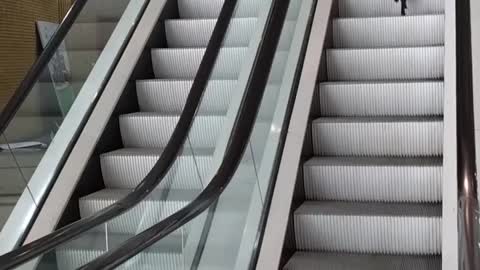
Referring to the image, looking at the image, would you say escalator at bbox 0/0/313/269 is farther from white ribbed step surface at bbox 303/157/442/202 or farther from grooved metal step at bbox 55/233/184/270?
white ribbed step surface at bbox 303/157/442/202

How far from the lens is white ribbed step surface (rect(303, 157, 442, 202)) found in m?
3.73

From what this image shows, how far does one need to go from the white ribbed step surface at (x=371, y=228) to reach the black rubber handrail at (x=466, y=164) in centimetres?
100

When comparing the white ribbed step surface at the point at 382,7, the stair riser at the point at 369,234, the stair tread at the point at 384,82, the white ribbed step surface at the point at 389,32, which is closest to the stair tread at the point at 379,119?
the stair tread at the point at 384,82

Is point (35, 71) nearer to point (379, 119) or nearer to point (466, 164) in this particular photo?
point (379, 119)

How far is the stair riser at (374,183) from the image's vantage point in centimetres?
373

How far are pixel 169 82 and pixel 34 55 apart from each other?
9.23ft

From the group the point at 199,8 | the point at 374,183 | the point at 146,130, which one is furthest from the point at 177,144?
the point at 199,8

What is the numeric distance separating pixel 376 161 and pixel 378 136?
0.23 metres

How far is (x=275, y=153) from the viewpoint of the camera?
12.3 ft

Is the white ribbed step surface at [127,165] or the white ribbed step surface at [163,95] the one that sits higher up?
the white ribbed step surface at [163,95]

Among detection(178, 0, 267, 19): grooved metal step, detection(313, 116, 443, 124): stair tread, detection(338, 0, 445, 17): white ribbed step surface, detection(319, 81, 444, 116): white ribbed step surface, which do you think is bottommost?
detection(313, 116, 443, 124): stair tread

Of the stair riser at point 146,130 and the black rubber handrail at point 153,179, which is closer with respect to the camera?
the black rubber handrail at point 153,179

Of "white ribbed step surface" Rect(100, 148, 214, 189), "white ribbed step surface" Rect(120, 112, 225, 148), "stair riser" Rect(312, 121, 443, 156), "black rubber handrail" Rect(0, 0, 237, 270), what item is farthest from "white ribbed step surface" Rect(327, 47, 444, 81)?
"white ribbed step surface" Rect(100, 148, 214, 189)

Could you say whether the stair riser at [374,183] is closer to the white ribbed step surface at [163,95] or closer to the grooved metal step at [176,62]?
the white ribbed step surface at [163,95]
